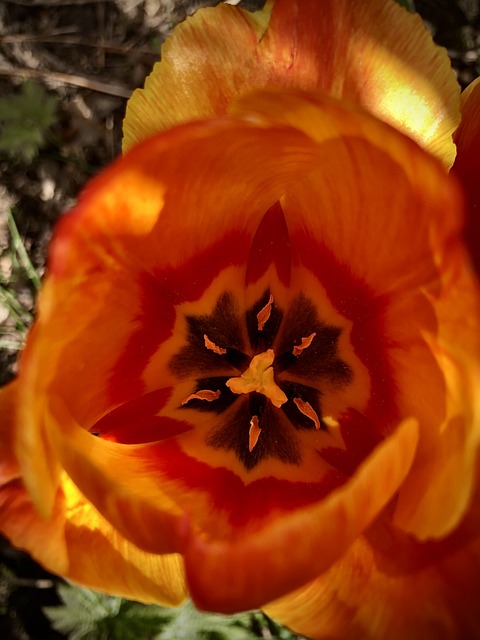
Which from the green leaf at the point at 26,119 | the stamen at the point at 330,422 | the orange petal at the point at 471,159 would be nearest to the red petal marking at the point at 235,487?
the stamen at the point at 330,422

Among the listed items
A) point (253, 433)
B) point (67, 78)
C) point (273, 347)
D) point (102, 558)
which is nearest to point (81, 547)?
point (102, 558)

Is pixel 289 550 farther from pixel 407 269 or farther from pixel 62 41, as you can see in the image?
pixel 62 41

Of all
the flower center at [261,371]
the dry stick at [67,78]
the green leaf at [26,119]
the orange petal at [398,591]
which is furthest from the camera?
the dry stick at [67,78]

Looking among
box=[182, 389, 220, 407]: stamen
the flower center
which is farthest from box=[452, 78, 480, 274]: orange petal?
box=[182, 389, 220, 407]: stamen

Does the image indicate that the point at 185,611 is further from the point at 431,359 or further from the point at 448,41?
the point at 448,41

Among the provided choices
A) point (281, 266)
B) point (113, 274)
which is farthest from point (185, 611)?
point (113, 274)

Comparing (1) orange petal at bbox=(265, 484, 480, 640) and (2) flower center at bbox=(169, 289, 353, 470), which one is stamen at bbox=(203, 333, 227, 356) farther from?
(1) orange petal at bbox=(265, 484, 480, 640)

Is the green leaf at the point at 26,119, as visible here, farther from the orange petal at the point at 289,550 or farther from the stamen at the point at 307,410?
the orange petal at the point at 289,550
